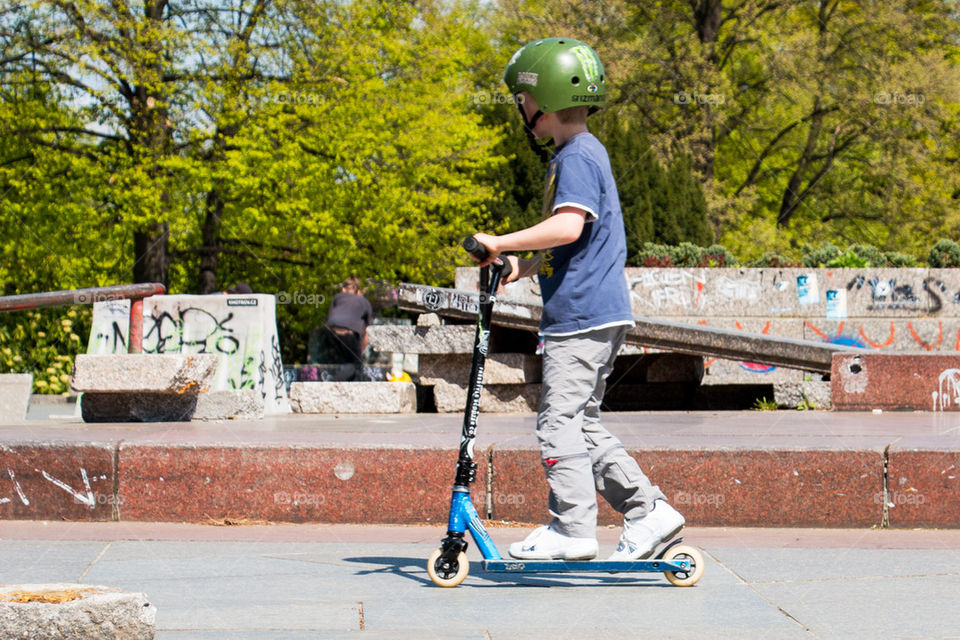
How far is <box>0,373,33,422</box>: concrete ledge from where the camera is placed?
8.86 meters

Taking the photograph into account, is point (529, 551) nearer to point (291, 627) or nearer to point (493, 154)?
point (291, 627)

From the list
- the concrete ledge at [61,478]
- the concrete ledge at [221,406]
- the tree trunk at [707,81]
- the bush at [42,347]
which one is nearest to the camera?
the concrete ledge at [61,478]

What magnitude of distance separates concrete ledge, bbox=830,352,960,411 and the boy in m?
4.95

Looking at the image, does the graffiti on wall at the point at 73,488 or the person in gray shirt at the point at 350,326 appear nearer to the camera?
the graffiti on wall at the point at 73,488

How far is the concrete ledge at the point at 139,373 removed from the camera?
7.86 metres

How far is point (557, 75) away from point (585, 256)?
65 cm

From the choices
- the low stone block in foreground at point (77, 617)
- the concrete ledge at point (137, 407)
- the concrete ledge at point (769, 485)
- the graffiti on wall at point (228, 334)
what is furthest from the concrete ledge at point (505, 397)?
the low stone block in foreground at point (77, 617)

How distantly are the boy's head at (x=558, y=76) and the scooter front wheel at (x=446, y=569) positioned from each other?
164 cm

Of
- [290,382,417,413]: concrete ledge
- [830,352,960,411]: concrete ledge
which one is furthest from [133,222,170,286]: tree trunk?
[830,352,960,411]: concrete ledge

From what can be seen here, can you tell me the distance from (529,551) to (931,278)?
13.3m

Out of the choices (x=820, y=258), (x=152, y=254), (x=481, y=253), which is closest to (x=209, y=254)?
(x=152, y=254)

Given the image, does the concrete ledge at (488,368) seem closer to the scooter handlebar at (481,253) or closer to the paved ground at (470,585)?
the paved ground at (470,585)

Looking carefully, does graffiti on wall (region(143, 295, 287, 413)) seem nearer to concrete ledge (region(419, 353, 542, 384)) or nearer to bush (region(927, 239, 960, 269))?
concrete ledge (region(419, 353, 542, 384))

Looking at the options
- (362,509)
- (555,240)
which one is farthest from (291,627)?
(362,509)
